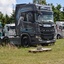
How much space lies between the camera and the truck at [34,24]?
74.6 ft

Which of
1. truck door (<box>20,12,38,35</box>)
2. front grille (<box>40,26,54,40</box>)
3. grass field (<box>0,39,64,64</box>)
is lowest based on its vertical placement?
grass field (<box>0,39,64,64</box>)

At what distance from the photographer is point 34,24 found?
74.4 ft

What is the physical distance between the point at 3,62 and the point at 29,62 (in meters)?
1.21

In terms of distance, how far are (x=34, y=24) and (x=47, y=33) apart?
4.59 feet

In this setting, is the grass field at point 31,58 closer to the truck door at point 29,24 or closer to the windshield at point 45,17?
the truck door at point 29,24

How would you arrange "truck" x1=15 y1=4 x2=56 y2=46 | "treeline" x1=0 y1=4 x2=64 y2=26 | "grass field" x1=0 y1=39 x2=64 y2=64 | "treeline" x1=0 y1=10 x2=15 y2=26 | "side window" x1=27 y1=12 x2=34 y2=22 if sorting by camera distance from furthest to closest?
"treeline" x1=0 y1=4 x2=64 y2=26 < "treeline" x1=0 y1=10 x2=15 y2=26 < "truck" x1=15 y1=4 x2=56 y2=46 < "side window" x1=27 y1=12 x2=34 y2=22 < "grass field" x1=0 y1=39 x2=64 y2=64

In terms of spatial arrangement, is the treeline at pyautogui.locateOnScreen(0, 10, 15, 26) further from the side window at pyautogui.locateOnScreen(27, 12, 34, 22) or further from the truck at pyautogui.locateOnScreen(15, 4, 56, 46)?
the side window at pyautogui.locateOnScreen(27, 12, 34, 22)

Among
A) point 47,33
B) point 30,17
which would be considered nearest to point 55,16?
point 47,33

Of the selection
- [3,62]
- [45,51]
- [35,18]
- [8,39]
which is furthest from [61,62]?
[8,39]

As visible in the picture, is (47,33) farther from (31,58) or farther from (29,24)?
(31,58)

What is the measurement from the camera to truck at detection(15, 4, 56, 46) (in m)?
22.8

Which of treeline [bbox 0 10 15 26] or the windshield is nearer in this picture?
the windshield

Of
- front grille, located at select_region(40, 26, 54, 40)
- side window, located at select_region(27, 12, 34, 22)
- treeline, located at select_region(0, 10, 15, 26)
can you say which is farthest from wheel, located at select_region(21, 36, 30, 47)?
treeline, located at select_region(0, 10, 15, 26)

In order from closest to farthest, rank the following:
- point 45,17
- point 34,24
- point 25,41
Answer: point 34,24, point 45,17, point 25,41
